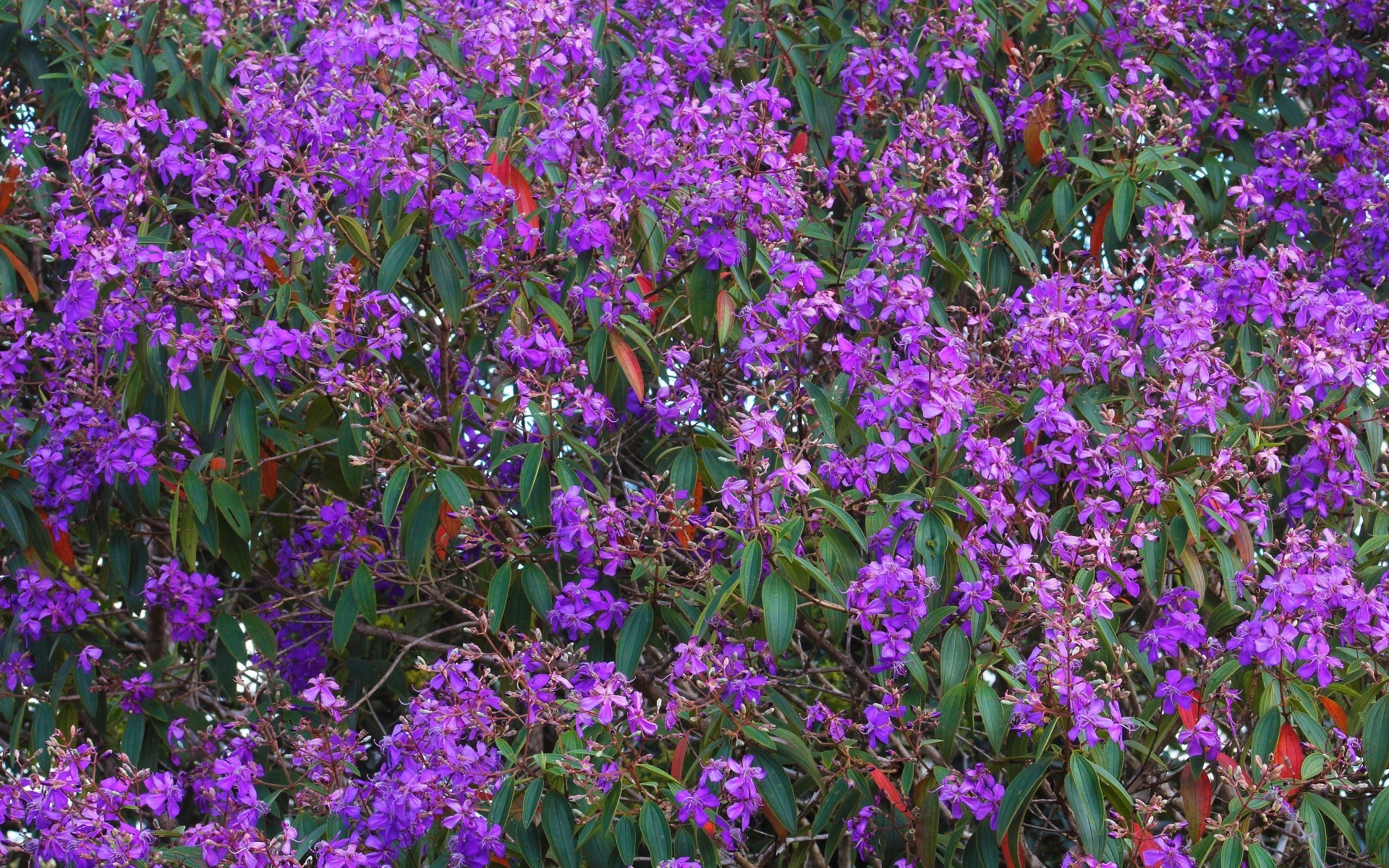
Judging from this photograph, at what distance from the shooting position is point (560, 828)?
2211 millimetres

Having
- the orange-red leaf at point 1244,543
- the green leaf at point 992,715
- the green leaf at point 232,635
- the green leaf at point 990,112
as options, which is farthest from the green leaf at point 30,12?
the orange-red leaf at point 1244,543

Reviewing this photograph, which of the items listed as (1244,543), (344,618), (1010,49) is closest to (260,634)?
(344,618)

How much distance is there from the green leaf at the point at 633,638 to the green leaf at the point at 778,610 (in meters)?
0.33

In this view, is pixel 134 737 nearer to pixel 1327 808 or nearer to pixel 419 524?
pixel 419 524

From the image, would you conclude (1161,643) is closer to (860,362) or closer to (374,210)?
(860,362)

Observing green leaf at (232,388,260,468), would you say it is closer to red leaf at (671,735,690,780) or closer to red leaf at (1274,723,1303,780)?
red leaf at (671,735,690,780)

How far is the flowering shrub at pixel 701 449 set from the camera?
91.4 inches

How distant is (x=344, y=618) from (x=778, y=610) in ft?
3.18

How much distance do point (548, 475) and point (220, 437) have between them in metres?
0.78

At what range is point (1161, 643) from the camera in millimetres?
2562

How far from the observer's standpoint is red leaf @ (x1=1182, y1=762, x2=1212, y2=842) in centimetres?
244

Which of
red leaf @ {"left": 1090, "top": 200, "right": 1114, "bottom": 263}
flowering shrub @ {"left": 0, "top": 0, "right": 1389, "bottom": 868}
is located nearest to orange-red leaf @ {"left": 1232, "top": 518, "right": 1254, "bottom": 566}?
flowering shrub @ {"left": 0, "top": 0, "right": 1389, "bottom": 868}

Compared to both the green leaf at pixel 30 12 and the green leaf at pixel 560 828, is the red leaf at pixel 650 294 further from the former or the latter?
the green leaf at pixel 30 12

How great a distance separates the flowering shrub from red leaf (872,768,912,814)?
12 millimetres
